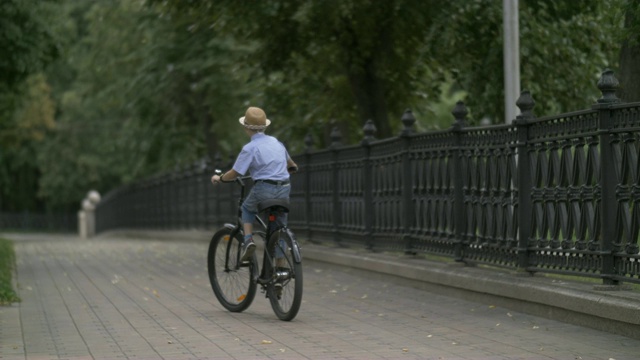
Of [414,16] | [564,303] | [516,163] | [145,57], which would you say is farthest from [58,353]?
[145,57]

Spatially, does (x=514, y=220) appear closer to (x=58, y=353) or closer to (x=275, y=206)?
(x=275, y=206)

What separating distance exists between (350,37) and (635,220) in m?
11.7

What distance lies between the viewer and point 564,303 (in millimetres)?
10312

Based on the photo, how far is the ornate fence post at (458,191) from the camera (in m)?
13.2

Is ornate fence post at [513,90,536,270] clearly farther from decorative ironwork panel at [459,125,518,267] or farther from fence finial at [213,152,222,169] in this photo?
fence finial at [213,152,222,169]

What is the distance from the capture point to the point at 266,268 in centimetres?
1158

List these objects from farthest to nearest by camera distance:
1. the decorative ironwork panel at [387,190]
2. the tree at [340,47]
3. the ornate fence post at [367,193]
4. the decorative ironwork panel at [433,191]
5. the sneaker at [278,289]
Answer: the tree at [340,47]
the ornate fence post at [367,193]
the decorative ironwork panel at [387,190]
the decorative ironwork panel at [433,191]
the sneaker at [278,289]

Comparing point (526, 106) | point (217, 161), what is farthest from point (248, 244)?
point (217, 161)

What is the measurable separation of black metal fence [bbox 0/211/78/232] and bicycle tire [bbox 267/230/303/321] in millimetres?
61465

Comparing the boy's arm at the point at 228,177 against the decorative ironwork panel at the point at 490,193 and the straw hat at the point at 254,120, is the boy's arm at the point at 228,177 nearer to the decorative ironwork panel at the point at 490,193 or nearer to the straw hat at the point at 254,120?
the straw hat at the point at 254,120

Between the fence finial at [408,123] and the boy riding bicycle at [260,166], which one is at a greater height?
the fence finial at [408,123]

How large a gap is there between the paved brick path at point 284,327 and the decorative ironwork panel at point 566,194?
1.84 feet

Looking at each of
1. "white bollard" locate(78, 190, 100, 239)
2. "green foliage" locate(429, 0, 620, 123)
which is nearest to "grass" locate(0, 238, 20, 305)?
"green foliage" locate(429, 0, 620, 123)

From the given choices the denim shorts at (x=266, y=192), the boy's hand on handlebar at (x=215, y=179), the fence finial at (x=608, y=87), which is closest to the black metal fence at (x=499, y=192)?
the fence finial at (x=608, y=87)
